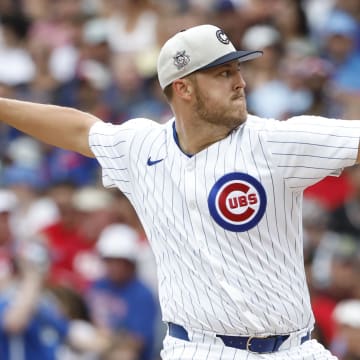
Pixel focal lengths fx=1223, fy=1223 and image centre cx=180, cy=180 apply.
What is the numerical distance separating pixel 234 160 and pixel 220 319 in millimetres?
629

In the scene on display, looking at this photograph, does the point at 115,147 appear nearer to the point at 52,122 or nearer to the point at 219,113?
the point at 52,122

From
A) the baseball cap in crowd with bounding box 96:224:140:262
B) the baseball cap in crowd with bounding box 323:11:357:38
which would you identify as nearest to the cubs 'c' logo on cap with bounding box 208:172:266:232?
the baseball cap in crowd with bounding box 96:224:140:262

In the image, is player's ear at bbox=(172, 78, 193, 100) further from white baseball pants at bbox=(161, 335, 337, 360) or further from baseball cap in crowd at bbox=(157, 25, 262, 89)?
white baseball pants at bbox=(161, 335, 337, 360)

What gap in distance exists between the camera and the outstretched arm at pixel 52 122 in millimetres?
5305

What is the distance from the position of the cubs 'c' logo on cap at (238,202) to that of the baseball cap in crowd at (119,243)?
3.73 m

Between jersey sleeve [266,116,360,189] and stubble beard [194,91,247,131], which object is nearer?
jersey sleeve [266,116,360,189]

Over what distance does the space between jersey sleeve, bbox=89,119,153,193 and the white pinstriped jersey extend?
0.25 m

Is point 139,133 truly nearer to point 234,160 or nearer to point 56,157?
point 234,160

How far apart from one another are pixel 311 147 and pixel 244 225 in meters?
0.41

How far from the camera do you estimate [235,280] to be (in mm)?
4820

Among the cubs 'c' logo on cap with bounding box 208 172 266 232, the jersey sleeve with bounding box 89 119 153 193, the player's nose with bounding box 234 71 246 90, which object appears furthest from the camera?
the jersey sleeve with bounding box 89 119 153 193

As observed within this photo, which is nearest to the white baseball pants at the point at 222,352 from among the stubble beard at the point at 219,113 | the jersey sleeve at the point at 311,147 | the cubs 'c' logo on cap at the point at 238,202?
the cubs 'c' logo on cap at the point at 238,202

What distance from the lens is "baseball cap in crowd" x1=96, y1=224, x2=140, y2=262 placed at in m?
8.51

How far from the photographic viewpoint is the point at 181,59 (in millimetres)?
4922
